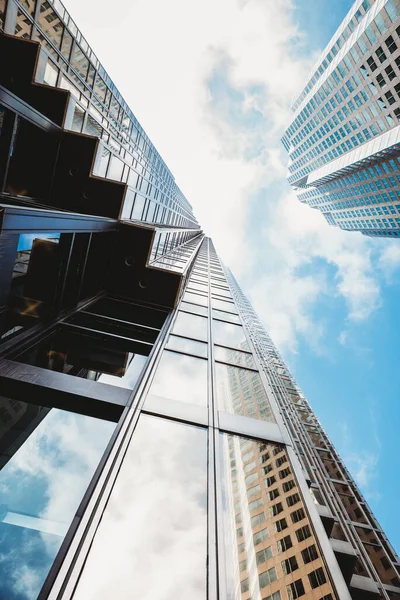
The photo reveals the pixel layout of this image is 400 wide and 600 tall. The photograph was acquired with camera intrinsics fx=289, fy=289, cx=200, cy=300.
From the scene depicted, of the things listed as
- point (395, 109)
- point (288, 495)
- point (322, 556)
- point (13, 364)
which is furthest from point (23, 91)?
point (395, 109)

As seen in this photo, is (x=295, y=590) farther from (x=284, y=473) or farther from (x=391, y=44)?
(x=391, y=44)

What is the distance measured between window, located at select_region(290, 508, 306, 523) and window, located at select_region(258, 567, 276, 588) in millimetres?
1011

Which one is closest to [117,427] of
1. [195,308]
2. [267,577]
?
[267,577]

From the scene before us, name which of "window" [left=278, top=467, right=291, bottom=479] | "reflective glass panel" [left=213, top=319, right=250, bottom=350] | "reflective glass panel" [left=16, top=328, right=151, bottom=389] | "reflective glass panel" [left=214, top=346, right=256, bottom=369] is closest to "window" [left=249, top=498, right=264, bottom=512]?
"window" [left=278, top=467, right=291, bottom=479]

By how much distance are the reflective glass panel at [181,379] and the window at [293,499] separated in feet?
7.18

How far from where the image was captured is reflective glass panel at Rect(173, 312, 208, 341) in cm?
966

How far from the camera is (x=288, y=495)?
4.57m

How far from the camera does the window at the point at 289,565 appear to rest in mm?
Result: 3483

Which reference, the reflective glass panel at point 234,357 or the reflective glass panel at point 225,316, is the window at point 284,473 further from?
the reflective glass panel at point 225,316

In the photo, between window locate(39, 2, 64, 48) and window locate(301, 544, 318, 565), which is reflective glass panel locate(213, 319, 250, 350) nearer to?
window locate(301, 544, 318, 565)

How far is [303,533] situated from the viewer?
4109mm

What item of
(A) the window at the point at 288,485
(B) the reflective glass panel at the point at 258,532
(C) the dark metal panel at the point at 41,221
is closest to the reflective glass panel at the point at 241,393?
(B) the reflective glass panel at the point at 258,532

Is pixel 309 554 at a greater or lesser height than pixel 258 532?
lesser

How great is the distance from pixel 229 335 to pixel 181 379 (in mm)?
4631
